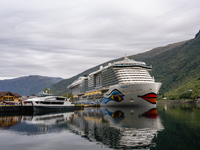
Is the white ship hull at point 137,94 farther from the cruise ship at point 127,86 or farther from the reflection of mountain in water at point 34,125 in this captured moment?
the reflection of mountain in water at point 34,125

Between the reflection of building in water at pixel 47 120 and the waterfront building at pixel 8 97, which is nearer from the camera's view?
the reflection of building in water at pixel 47 120

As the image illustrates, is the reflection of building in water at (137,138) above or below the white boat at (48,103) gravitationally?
below

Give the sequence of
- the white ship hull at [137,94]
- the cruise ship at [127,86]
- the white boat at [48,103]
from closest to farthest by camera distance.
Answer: the white boat at [48,103] < the white ship hull at [137,94] < the cruise ship at [127,86]

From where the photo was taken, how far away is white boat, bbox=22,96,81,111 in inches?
2780

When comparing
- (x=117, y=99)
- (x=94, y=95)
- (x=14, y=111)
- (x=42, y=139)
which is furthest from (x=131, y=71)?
(x=42, y=139)

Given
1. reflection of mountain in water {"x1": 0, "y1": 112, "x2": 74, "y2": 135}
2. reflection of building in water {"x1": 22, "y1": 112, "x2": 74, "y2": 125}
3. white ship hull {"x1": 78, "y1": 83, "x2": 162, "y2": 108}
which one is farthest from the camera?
white ship hull {"x1": 78, "y1": 83, "x2": 162, "y2": 108}

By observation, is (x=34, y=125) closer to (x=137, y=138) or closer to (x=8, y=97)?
(x=137, y=138)

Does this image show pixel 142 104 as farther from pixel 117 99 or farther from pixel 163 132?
pixel 163 132

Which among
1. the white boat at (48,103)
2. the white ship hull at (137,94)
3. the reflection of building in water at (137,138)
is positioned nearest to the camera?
A: the reflection of building in water at (137,138)

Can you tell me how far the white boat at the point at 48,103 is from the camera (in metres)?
70.6

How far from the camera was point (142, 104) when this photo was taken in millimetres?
75812

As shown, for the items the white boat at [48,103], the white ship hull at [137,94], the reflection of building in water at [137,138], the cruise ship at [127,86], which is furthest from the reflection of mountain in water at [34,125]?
the cruise ship at [127,86]

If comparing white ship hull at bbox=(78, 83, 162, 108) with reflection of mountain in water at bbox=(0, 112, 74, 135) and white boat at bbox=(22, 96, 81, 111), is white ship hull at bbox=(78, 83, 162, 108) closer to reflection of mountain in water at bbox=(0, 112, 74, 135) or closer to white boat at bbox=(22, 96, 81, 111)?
white boat at bbox=(22, 96, 81, 111)

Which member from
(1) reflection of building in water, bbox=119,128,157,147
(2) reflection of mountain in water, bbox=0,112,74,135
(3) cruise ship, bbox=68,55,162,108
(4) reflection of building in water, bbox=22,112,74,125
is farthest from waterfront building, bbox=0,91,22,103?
(1) reflection of building in water, bbox=119,128,157,147
